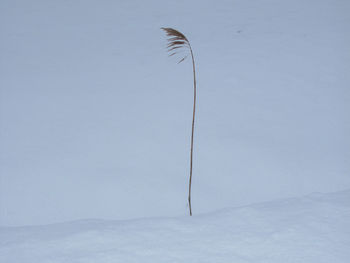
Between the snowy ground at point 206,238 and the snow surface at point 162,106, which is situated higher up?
the snow surface at point 162,106

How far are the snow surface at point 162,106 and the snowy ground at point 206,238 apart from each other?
0.39 m

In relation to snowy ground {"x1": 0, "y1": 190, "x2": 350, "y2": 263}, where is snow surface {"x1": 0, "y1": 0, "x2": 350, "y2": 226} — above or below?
above

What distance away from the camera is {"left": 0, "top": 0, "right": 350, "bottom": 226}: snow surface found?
7.29 ft

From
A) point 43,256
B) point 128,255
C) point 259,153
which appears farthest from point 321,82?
point 43,256

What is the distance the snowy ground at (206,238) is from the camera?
56.1 inches

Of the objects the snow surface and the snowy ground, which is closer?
the snowy ground

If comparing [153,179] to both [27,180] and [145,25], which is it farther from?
[145,25]

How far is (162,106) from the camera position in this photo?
9.64 ft

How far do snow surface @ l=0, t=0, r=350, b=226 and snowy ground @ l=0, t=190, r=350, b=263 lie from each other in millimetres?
391

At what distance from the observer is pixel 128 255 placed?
1444 mm

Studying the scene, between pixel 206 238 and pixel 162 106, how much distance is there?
154 cm

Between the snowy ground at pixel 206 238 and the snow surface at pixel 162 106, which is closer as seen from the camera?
the snowy ground at pixel 206 238

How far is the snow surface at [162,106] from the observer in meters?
2.22

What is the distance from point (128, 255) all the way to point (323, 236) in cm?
77
